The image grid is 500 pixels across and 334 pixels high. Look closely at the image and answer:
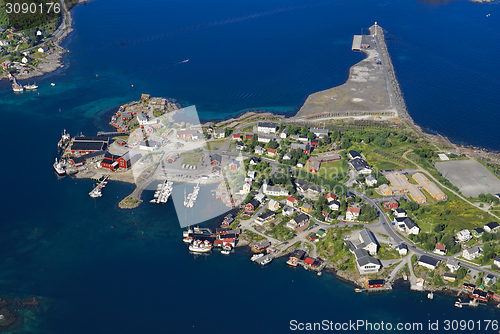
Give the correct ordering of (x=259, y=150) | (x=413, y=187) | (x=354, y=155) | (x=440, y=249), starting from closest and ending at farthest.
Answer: (x=440, y=249) → (x=413, y=187) → (x=354, y=155) → (x=259, y=150)

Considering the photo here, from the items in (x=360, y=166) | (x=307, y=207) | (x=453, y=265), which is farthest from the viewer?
(x=360, y=166)

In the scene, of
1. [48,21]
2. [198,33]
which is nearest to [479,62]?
[198,33]

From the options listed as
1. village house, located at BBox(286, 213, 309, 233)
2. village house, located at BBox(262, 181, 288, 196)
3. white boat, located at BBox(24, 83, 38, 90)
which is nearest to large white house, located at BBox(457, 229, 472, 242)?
village house, located at BBox(286, 213, 309, 233)

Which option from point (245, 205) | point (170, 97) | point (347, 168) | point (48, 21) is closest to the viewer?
point (245, 205)

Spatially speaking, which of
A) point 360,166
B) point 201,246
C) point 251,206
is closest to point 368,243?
point 251,206

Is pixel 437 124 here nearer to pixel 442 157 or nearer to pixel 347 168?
pixel 442 157

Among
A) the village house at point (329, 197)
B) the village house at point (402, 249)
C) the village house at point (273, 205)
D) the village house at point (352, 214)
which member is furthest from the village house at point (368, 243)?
the village house at point (273, 205)

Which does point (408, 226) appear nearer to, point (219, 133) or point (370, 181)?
point (370, 181)
